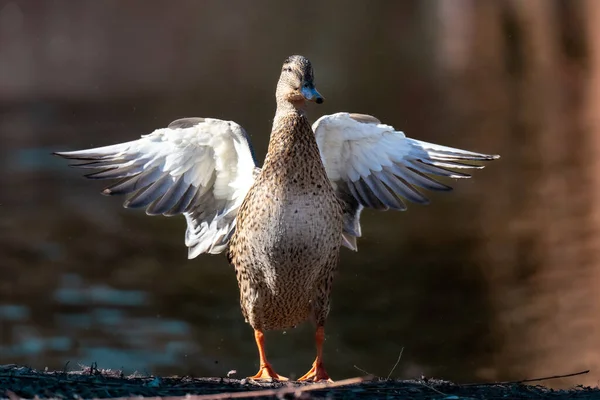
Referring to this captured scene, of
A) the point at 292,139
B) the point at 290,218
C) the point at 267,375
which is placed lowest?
the point at 267,375

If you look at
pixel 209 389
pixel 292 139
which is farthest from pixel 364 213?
pixel 209 389

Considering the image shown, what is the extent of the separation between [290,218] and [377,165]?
1382 millimetres

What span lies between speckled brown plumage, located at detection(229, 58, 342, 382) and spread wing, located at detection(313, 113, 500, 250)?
0.76 metres

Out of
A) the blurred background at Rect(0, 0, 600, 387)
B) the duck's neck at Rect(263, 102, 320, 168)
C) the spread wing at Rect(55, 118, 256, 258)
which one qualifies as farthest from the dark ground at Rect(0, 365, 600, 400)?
the blurred background at Rect(0, 0, 600, 387)

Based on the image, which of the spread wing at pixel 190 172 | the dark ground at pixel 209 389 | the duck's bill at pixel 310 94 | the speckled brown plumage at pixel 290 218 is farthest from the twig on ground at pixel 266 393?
the spread wing at pixel 190 172

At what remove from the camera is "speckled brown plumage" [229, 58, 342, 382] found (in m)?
6.15

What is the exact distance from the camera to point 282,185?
6.16m

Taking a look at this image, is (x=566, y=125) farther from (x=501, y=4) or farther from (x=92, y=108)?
(x=501, y=4)

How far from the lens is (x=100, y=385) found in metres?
4.96

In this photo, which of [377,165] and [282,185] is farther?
[377,165]

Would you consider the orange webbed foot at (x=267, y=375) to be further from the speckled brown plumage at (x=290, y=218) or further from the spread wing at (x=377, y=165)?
the spread wing at (x=377, y=165)

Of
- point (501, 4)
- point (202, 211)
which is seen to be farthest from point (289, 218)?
point (501, 4)

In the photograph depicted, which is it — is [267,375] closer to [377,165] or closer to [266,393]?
[377,165]

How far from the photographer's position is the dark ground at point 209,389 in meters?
4.78
